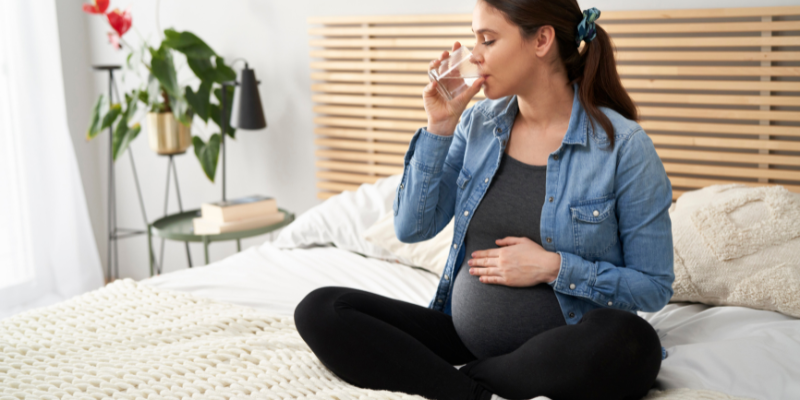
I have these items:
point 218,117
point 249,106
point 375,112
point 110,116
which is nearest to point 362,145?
point 375,112

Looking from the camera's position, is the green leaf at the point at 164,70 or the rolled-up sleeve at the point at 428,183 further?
the green leaf at the point at 164,70

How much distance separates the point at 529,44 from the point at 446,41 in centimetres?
119

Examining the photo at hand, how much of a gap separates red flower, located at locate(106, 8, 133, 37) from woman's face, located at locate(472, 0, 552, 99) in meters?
1.93

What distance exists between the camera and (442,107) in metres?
1.32

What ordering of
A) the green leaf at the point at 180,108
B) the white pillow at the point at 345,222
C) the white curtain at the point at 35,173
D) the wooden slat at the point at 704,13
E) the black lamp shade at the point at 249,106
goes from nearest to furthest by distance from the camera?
the wooden slat at the point at 704,13, the white pillow at the point at 345,222, the black lamp shade at the point at 249,106, the green leaf at the point at 180,108, the white curtain at the point at 35,173

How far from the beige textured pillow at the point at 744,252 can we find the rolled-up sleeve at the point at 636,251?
1.22 feet

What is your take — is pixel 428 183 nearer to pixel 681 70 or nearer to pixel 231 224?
pixel 681 70

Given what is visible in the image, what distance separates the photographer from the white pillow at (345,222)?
7.02 ft

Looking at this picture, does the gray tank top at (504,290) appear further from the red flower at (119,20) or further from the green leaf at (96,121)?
the green leaf at (96,121)

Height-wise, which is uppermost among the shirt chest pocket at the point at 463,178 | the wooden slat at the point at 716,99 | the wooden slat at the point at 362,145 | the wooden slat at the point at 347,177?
the wooden slat at the point at 716,99

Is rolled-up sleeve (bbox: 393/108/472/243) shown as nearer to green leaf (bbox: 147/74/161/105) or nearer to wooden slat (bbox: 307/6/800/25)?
wooden slat (bbox: 307/6/800/25)

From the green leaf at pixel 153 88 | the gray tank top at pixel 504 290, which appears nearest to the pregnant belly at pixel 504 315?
the gray tank top at pixel 504 290

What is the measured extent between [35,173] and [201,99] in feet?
3.17

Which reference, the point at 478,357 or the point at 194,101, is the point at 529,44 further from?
the point at 194,101
